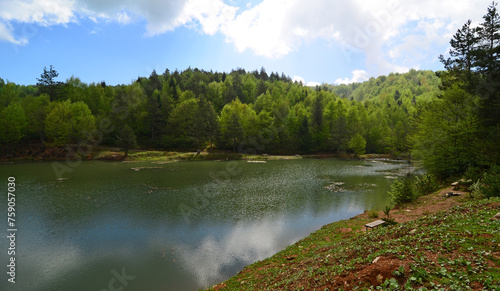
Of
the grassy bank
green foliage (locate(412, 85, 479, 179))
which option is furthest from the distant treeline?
the grassy bank

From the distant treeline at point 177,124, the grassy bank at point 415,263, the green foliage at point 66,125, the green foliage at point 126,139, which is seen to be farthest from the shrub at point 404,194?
the green foliage at point 66,125

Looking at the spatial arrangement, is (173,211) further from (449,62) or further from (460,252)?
(449,62)

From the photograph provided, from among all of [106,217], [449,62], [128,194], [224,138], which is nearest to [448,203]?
[449,62]

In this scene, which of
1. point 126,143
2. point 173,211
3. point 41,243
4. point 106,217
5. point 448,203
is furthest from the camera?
point 126,143

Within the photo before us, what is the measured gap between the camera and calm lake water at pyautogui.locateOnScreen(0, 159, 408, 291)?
13.6m

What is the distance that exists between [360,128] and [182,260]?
3586 inches

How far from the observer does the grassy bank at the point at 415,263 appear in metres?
6.50

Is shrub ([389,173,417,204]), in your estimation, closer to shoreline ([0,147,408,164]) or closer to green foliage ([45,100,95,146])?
shoreline ([0,147,408,164])

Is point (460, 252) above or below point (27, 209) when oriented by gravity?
above

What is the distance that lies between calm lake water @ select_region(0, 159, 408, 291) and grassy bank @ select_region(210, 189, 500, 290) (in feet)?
13.1

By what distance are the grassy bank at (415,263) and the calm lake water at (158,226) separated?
3.99 meters

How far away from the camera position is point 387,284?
6.67 m

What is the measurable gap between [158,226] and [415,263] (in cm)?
1898

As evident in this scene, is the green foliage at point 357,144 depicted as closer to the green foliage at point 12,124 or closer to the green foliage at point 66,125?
the green foliage at point 66,125
